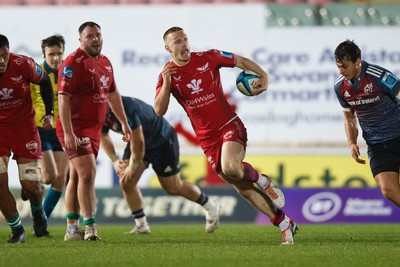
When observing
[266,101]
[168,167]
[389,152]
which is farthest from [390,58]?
[389,152]

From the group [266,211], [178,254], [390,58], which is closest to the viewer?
[178,254]

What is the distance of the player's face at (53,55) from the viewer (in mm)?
11609

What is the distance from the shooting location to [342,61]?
31.8 ft

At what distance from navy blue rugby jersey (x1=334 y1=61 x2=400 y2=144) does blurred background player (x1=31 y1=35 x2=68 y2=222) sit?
3408 mm

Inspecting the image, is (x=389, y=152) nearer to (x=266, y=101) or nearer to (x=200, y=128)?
(x=200, y=128)

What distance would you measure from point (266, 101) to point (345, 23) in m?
1.84

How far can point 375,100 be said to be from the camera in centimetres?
988

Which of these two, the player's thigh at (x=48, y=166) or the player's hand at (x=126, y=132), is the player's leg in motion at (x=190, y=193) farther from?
the player's hand at (x=126, y=132)

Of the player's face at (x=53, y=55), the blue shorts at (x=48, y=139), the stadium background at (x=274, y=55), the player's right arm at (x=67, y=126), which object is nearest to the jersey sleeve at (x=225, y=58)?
the player's right arm at (x=67, y=126)

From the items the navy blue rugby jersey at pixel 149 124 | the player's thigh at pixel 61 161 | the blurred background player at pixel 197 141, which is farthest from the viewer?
the blurred background player at pixel 197 141

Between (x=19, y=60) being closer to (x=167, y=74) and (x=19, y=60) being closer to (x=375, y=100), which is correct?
(x=167, y=74)

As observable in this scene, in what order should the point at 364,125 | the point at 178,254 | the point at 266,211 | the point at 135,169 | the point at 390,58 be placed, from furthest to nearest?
the point at 390,58, the point at 135,169, the point at 364,125, the point at 266,211, the point at 178,254

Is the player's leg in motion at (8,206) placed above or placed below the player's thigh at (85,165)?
below

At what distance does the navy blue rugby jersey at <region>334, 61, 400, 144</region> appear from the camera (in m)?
9.83
